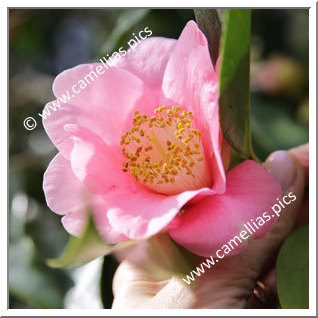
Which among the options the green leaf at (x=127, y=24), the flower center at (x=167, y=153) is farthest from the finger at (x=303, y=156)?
the green leaf at (x=127, y=24)

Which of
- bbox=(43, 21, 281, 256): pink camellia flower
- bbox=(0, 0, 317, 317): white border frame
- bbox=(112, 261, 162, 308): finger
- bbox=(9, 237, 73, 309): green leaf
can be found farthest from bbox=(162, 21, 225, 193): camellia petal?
bbox=(9, 237, 73, 309): green leaf

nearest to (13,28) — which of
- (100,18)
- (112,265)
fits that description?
(100,18)

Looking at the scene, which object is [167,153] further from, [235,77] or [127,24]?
[127,24]

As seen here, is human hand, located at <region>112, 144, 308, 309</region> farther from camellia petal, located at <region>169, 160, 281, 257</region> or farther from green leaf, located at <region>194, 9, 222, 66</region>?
green leaf, located at <region>194, 9, 222, 66</region>

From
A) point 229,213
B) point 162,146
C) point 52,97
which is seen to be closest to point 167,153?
point 162,146

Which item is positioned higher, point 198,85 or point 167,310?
point 198,85

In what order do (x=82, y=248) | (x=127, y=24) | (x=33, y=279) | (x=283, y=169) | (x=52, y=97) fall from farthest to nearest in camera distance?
(x=52, y=97) → (x=33, y=279) → (x=127, y=24) → (x=283, y=169) → (x=82, y=248)

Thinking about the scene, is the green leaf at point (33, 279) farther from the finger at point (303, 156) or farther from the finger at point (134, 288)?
the finger at point (303, 156)

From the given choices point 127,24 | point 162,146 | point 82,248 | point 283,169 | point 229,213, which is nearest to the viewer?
point 82,248
